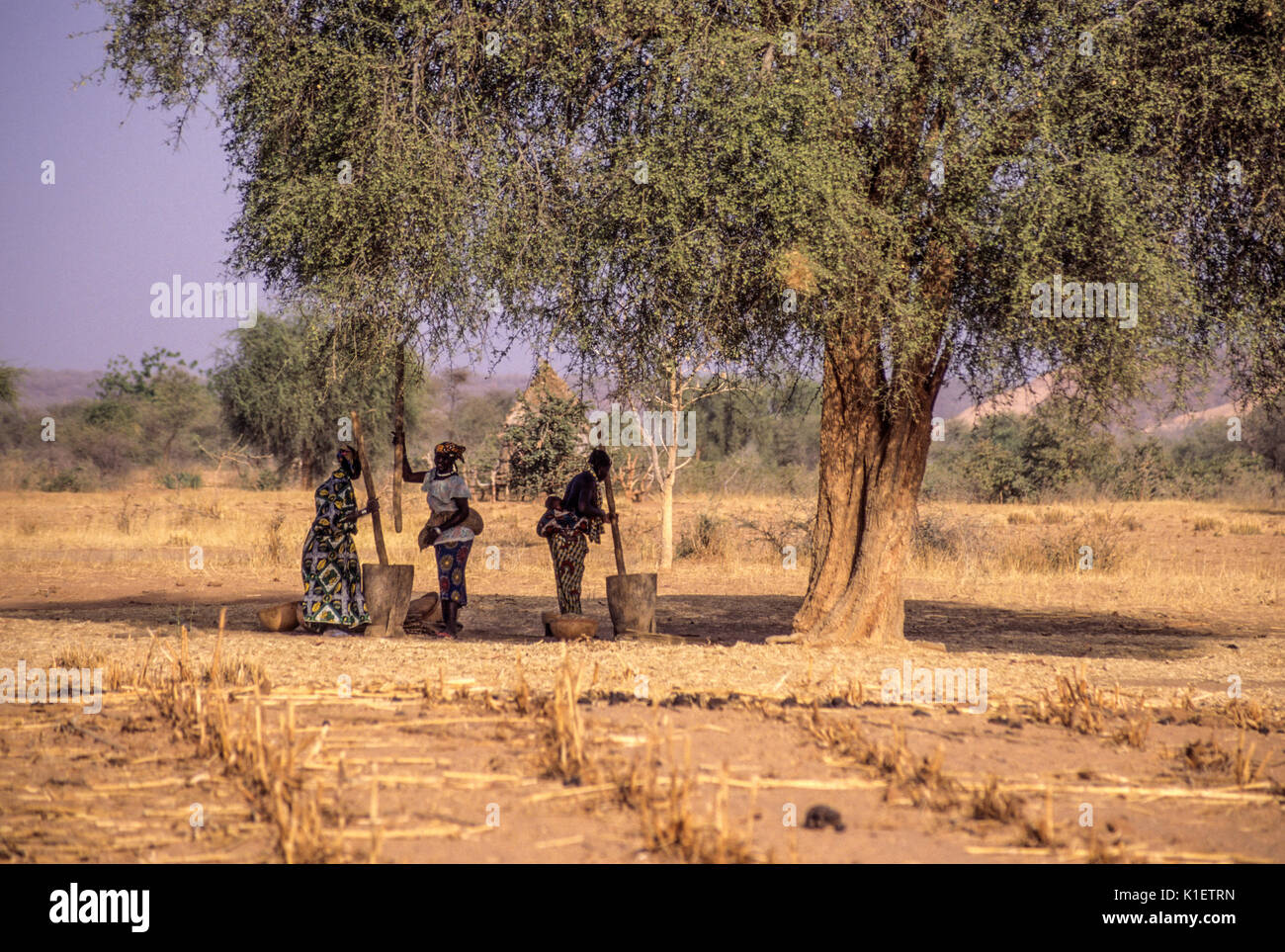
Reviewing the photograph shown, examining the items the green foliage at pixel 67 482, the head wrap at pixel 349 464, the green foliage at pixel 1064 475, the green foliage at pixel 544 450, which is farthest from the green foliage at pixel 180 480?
the head wrap at pixel 349 464

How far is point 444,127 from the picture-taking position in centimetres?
888

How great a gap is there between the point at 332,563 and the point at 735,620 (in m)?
4.63

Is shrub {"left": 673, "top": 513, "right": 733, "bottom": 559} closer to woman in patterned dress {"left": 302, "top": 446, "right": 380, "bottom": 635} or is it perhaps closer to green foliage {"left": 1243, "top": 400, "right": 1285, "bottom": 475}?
woman in patterned dress {"left": 302, "top": 446, "right": 380, "bottom": 635}

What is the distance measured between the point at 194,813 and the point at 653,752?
1876mm

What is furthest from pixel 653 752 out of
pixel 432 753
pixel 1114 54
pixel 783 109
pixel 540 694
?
pixel 1114 54

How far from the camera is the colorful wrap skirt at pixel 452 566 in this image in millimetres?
10555

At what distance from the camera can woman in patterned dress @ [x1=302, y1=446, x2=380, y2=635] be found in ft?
33.4

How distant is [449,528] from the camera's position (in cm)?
1052

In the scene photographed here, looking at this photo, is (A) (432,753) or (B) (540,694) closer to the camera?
(A) (432,753)

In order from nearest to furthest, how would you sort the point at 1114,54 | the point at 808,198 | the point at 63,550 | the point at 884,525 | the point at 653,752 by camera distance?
the point at 653,752 → the point at 808,198 → the point at 1114,54 → the point at 884,525 → the point at 63,550

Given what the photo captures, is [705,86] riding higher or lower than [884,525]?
higher
